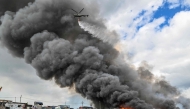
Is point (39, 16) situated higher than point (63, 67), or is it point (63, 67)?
point (39, 16)

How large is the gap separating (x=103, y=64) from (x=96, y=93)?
8422 millimetres

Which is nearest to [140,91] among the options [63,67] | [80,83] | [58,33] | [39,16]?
[80,83]

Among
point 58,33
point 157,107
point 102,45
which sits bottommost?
point 157,107

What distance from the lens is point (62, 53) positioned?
62.5 metres

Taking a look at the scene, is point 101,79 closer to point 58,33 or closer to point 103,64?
point 103,64

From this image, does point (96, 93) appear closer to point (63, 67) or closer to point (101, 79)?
point (101, 79)

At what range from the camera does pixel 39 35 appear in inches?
2584

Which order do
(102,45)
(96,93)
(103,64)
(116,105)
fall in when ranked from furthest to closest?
(102,45), (103,64), (96,93), (116,105)

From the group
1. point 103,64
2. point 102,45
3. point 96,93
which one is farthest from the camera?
point 102,45

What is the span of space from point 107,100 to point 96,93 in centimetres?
317

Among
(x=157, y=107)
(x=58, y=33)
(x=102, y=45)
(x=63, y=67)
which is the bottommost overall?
(x=157, y=107)

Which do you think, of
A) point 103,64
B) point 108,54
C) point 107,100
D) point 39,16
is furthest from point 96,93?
point 39,16

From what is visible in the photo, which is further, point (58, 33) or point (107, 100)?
point (58, 33)

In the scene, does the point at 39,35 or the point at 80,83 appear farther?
the point at 39,35
